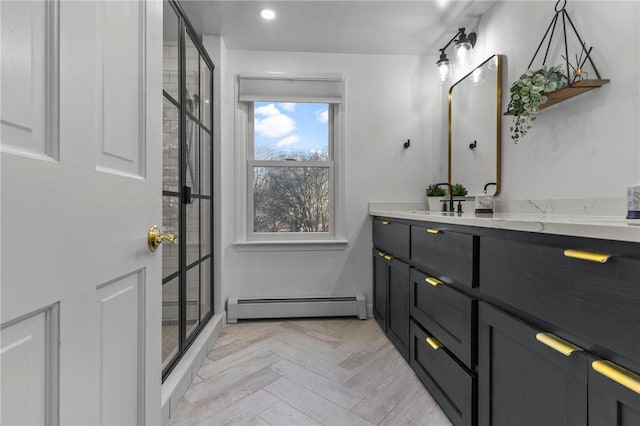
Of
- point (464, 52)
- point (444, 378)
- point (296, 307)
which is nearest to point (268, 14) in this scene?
point (464, 52)

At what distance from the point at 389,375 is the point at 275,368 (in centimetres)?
65

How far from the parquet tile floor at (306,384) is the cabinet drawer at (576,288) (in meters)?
0.82

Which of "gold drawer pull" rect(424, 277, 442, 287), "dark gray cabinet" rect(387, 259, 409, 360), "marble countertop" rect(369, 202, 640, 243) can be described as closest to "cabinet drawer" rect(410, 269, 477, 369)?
"gold drawer pull" rect(424, 277, 442, 287)

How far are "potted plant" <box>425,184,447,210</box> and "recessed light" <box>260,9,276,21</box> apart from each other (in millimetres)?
1721

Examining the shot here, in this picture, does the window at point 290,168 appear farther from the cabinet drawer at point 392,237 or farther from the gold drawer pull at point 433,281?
the gold drawer pull at point 433,281

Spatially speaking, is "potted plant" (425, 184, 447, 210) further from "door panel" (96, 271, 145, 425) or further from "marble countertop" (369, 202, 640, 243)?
"door panel" (96, 271, 145, 425)

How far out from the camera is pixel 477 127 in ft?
7.29

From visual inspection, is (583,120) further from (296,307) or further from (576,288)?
(296,307)

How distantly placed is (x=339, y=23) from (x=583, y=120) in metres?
1.64

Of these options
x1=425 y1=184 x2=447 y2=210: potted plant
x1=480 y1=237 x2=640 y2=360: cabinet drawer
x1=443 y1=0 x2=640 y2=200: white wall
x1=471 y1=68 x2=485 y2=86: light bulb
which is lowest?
x1=480 y1=237 x2=640 y2=360: cabinet drawer

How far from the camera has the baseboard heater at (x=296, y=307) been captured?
8.50ft

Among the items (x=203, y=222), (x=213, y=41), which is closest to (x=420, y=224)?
(x=203, y=222)

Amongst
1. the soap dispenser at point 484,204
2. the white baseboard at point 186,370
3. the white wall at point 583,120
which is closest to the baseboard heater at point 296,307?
the white baseboard at point 186,370

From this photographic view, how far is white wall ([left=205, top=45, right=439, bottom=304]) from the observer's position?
2682 mm
